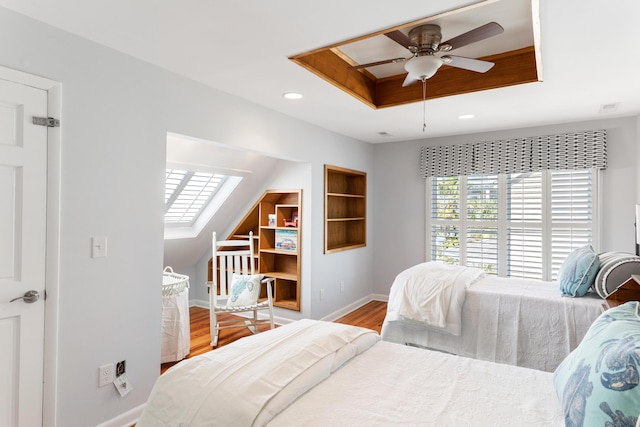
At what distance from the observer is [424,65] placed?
2.29 metres

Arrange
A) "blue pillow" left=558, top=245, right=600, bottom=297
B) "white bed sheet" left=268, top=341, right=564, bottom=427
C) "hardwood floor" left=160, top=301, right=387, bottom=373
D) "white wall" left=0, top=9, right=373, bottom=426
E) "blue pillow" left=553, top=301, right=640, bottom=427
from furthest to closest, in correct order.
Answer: "hardwood floor" left=160, top=301, right=387, bottom=373 → "blue pillow" left=558, top=245, right=600, bottom=297 → "white wall" left=0, top=9, right=373, bottom=426 → "white bed sheet" left=268, top=341, right=564, bottom=427 → "blue pillow" left=553, top=301, right=640, bottom=427

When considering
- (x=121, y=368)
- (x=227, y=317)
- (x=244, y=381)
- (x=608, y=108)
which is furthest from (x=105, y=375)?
(x=608, y=108)

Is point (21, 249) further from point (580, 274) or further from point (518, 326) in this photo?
point (580, 274)

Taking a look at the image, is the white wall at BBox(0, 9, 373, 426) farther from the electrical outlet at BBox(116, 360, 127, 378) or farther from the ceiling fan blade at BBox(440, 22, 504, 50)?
the ceiling fan blade at BBox(440, 22, 504, 50)

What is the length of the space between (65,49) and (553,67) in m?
3.08

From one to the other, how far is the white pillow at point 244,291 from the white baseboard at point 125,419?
4.82 feet

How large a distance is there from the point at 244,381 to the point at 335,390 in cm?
37

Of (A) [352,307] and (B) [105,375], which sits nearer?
(B) [105,375]

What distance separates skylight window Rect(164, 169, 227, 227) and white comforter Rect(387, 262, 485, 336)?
2339 mm

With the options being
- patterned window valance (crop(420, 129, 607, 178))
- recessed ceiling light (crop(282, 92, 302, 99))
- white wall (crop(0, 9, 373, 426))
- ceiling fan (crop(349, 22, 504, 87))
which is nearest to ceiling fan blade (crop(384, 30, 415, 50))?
ceiling fan (crop(349, 22, 504, 87))

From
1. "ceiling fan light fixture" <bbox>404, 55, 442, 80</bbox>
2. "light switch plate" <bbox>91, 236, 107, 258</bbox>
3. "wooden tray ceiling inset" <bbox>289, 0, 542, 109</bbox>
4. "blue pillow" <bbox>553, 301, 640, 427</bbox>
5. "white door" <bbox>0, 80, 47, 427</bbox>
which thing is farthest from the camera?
"wooden tray ceiling inset" <bbox>289, 0, 542, 109</bbox>

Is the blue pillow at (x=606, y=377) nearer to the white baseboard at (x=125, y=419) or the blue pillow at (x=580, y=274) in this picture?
the blue pillow at (x=580, y=274)

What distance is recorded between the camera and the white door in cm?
181

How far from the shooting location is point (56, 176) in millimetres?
1983
